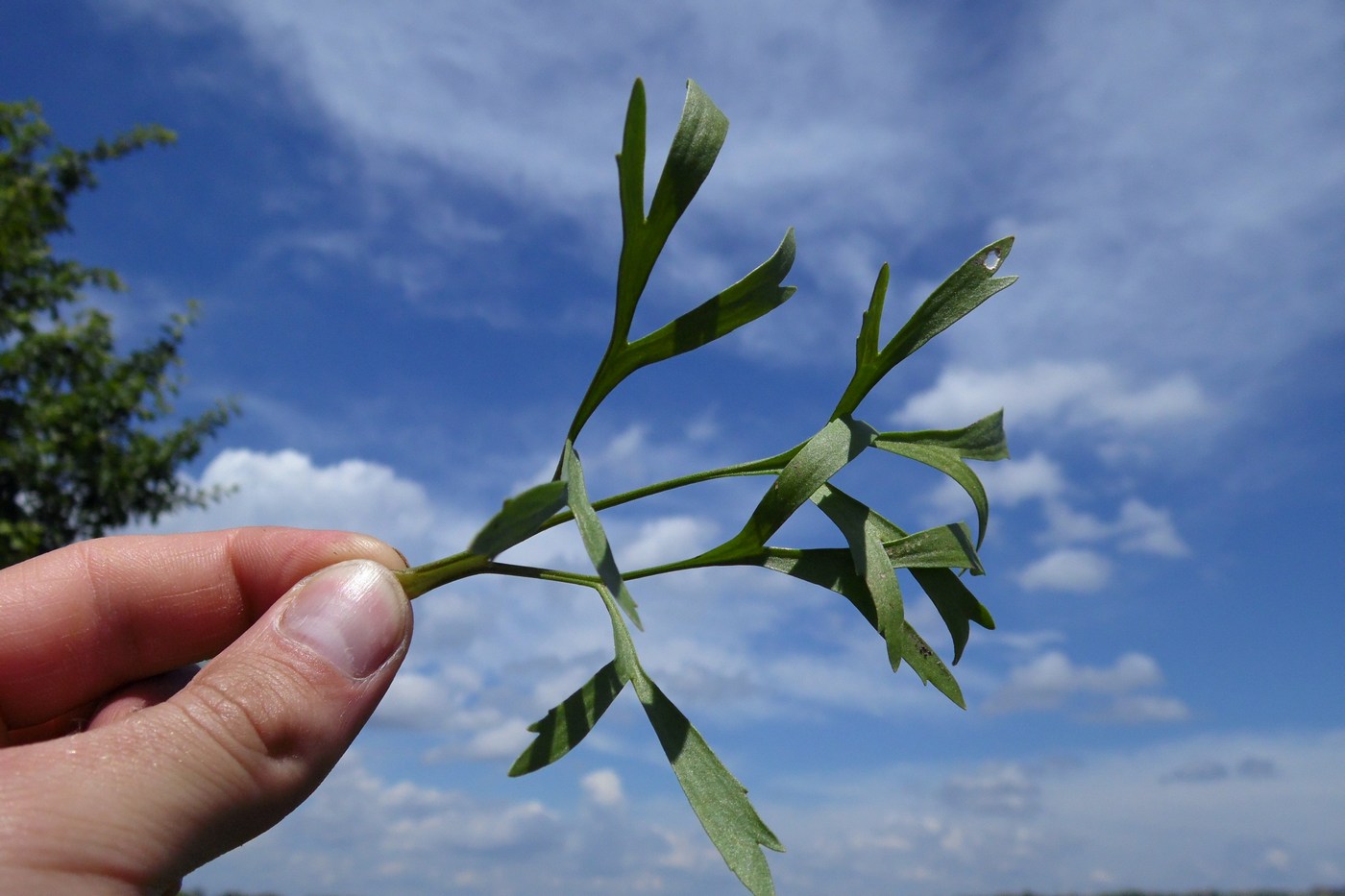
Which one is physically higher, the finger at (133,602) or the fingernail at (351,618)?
the finger at (133,602)

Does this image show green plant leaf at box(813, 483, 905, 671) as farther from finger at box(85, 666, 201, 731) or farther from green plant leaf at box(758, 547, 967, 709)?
finger at box(85, 666, 201, 731)

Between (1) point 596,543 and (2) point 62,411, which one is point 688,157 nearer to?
(1) point 596,543

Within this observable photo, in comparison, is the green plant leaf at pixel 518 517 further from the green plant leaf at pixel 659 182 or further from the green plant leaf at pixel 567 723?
the green plant leaf at pixel 659 182

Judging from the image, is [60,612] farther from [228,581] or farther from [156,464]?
[156,464]

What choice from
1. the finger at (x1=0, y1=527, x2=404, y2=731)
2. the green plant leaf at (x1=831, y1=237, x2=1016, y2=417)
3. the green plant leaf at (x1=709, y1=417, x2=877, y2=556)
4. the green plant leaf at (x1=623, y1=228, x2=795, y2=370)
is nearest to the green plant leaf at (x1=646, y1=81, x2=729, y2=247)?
the green plant leaf at (x1=623, y1=228, x2=795, y2=370)

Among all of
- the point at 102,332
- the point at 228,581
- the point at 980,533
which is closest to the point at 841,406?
the point at 980,533

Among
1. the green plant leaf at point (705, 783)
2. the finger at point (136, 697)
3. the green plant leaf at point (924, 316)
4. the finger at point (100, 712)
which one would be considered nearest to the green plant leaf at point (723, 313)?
the green plant leaf at point (924, 316)
